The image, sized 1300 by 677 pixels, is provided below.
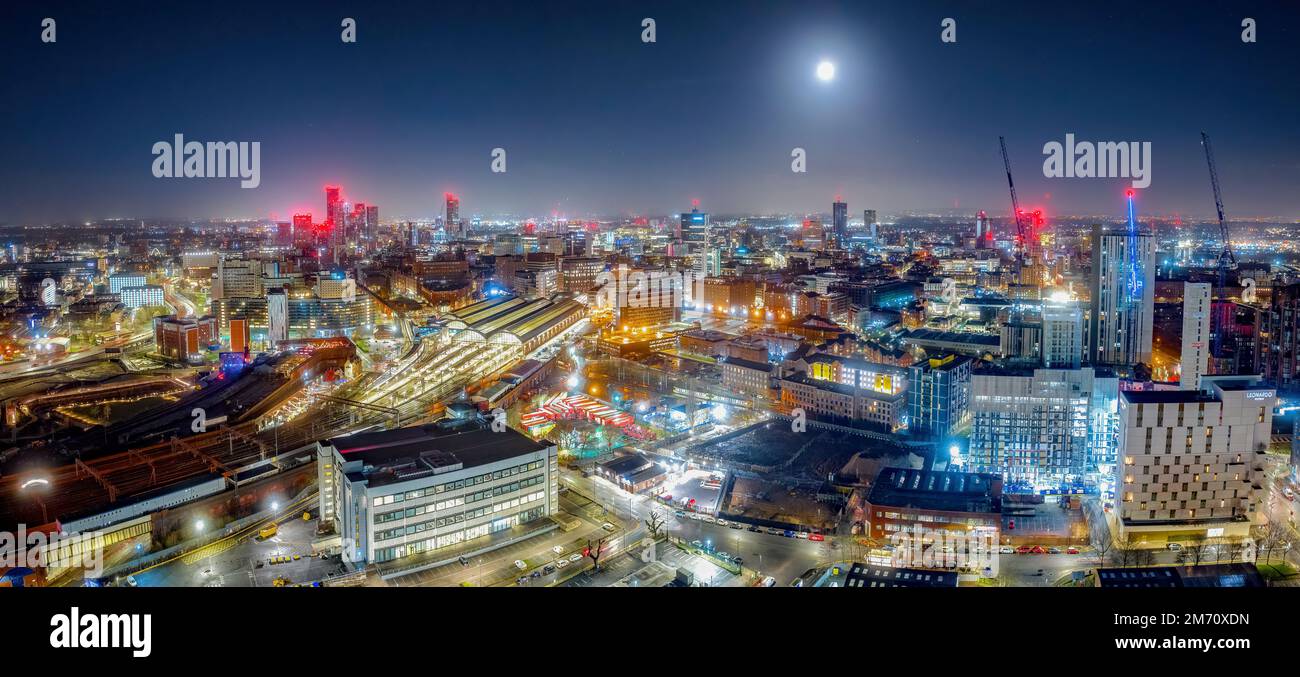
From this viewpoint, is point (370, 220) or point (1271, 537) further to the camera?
point (370, 220)

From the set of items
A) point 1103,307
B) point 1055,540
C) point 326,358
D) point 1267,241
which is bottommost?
point 1055,540

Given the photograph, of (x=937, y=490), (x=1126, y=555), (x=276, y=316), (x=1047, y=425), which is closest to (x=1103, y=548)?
(x=1126, y=555)

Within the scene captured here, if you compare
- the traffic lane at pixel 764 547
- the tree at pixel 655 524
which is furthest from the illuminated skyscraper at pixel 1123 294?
the tree at pixel 655 524

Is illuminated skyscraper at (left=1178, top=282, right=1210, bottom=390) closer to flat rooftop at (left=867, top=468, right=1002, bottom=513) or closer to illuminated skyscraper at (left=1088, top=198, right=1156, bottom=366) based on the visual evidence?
illuminated skyscraper at (left=1088, top=198, right=1156, bottom=366)

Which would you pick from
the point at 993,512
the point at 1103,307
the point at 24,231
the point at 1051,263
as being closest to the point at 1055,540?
the point at 993,512

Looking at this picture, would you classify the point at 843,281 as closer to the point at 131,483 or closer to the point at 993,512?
the point at 993,512

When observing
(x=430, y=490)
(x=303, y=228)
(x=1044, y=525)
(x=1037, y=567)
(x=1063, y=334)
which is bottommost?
(x=1037, y=567)

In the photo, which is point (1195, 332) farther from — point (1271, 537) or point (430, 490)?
point (430, 490)
